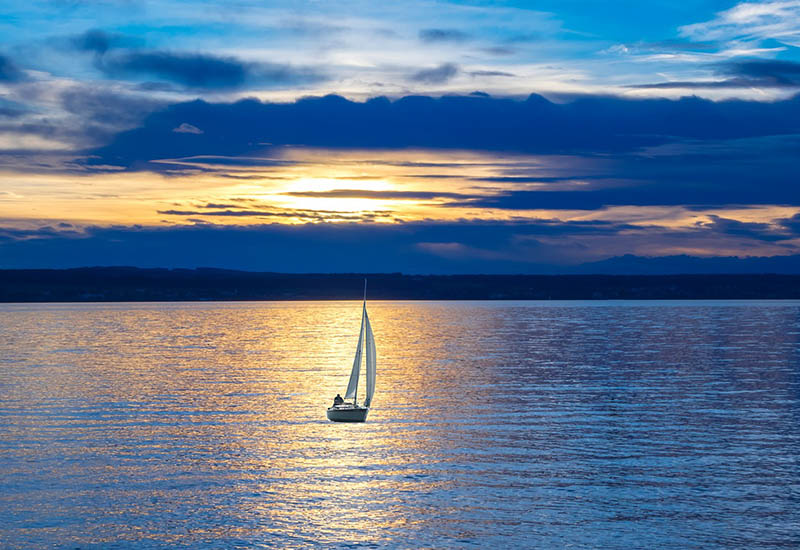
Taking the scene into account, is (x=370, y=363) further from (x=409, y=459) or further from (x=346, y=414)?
(x=409, y=459)

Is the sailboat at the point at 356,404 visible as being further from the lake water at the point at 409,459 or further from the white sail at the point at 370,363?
the lake water at the point at 409,459

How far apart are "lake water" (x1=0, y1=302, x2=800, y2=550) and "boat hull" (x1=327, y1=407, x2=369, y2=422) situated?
1.72 feet

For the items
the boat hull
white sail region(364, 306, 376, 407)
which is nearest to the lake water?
the boat hull

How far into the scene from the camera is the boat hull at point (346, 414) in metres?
47.1

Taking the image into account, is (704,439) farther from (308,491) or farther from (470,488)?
(308,491)

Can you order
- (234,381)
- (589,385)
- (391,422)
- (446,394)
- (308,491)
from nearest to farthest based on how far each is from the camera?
(308,491) → (391,422) → (446,394) → (589,385) → (234,381)

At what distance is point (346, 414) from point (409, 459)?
35.0 ft

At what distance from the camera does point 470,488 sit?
31.7 m

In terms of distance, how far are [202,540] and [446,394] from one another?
115 feet

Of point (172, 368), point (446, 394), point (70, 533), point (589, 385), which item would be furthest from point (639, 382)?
point (70, 533)

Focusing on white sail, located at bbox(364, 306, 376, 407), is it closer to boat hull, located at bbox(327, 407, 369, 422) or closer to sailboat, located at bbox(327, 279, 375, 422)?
sailboat, located at bbox(327, 279, 375, 422)

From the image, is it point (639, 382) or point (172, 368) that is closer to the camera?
point (639, 382)

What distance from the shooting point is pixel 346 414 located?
47156 mm

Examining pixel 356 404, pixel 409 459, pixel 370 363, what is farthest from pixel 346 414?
pixel 409 459
